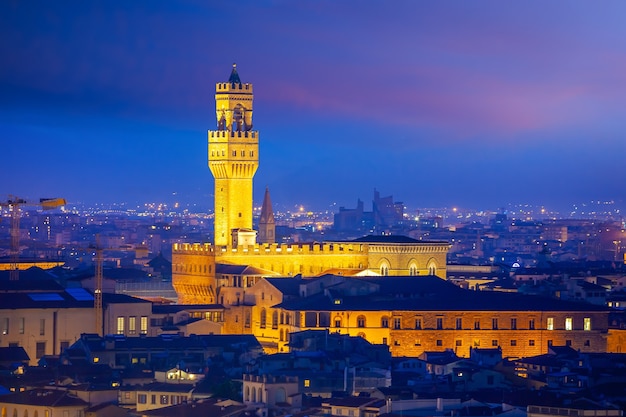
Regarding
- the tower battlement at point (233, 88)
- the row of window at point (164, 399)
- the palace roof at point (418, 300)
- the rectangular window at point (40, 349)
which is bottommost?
the row of window at point (164, 399)

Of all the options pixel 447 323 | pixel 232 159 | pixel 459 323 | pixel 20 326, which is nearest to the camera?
pixel 20 326

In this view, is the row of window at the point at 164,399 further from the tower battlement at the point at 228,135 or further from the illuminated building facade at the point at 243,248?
the tower battlement at the point at 228,135

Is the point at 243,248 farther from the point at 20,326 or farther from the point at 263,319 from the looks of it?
the point at 20,326

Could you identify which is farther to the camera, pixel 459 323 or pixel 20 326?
pixel 459 323

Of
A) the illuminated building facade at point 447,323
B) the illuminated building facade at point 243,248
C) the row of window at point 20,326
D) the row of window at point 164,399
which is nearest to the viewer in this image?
the row of window at point 164,399

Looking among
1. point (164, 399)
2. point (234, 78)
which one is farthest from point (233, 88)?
point (164, 399)

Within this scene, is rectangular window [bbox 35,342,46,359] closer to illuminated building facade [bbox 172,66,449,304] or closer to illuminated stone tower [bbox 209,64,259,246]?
illuminated building facade [bbox 172,66,449,304]

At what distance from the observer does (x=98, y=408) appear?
223 feet

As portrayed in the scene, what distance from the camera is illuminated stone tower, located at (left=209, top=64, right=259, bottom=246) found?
10494cm

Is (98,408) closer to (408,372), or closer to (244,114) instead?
(408,372)

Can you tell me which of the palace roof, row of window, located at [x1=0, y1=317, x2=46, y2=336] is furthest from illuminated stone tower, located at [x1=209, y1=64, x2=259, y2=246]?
row of window, located at [x1=0, y1=317, x2=46, y2=336]

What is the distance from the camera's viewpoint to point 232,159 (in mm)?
105500

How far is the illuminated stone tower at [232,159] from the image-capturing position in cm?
10494

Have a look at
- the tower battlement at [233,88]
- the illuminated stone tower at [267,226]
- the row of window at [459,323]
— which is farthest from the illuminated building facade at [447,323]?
the illuminated stone tower at [267,226]
